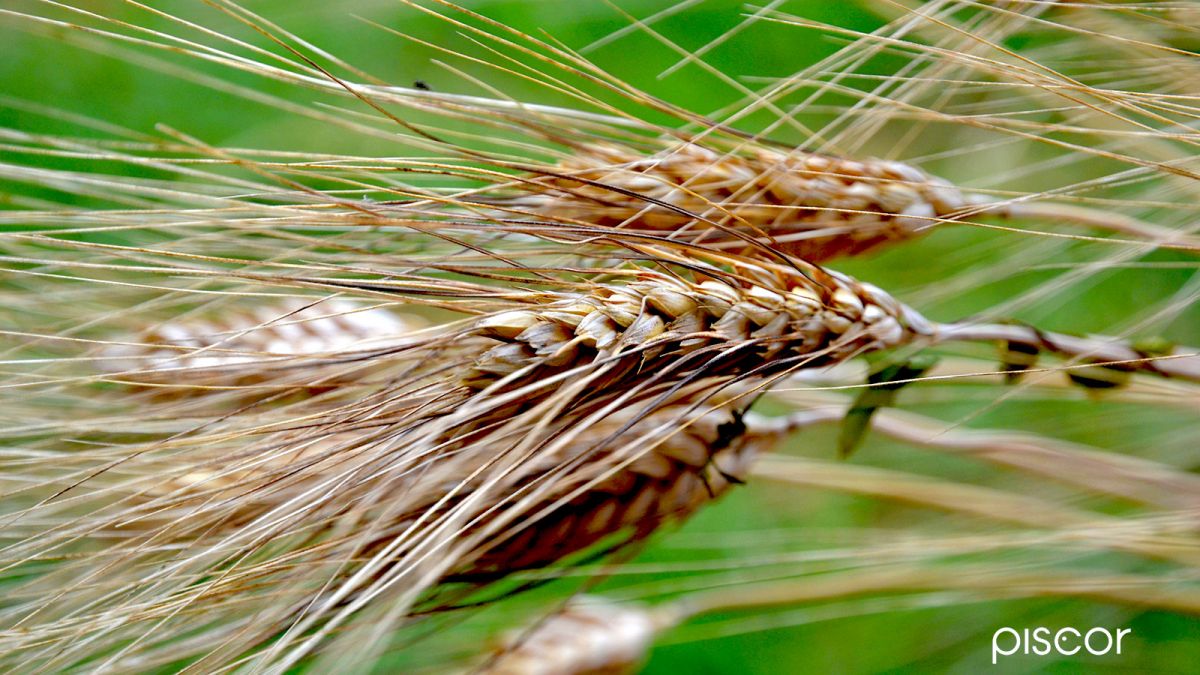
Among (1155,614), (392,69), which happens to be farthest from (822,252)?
(392,69)

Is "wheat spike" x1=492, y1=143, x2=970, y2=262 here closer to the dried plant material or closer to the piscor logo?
the dried plant material

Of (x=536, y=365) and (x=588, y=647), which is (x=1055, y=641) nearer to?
(x=588, y=647)

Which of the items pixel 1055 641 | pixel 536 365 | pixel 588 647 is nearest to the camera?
pixel 536 365

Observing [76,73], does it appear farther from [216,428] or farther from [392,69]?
[216,428]

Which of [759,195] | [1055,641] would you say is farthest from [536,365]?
[1055,641]

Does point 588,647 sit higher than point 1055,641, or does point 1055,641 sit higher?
point 588,647

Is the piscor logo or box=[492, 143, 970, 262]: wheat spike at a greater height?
box=[492, 143, 970, 262]: wheat spike

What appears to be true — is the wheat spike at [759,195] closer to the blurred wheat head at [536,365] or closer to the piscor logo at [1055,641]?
the blurred wheat head at [536,365]

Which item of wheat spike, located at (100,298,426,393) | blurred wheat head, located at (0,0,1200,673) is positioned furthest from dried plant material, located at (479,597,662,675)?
wheat spike, located at (100,298,426,393)

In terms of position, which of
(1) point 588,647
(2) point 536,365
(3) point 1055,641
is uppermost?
(2) point 536,365
